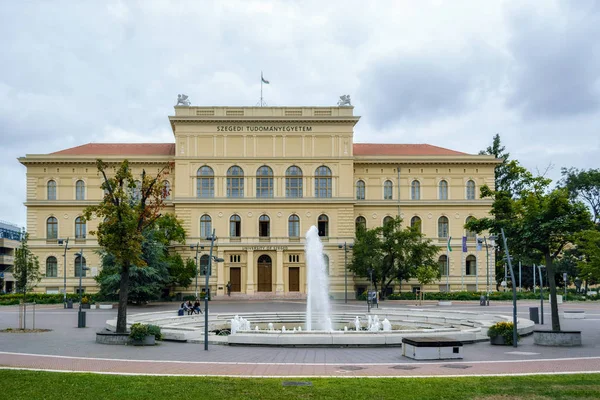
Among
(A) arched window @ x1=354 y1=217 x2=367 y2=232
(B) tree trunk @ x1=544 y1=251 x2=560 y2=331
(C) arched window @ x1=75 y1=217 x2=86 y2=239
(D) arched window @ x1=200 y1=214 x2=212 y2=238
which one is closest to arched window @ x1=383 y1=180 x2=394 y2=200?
(A) arched window @ x1=354 y1=217 x2=367 y2=232

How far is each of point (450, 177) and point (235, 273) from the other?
25113 millimetres

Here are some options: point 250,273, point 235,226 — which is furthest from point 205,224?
point 250,273

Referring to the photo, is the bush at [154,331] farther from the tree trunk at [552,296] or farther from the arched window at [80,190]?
the arched window at [80,190]

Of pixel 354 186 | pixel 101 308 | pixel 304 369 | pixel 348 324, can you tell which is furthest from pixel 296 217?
pixel 304 369

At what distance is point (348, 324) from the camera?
116 ft

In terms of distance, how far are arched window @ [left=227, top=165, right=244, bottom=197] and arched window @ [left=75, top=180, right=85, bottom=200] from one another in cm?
1550

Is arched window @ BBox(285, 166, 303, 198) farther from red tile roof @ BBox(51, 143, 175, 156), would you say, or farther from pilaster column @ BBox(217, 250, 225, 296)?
red tile roof @ BBox(51, 143, 175, 156)

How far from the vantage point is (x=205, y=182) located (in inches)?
2571

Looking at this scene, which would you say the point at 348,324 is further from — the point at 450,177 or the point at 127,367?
the point at 450,177

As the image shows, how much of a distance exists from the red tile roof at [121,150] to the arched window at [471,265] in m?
33.5

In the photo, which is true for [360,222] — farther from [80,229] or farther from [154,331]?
[154,331]

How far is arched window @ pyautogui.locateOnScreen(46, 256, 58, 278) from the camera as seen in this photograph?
65812 millimetres

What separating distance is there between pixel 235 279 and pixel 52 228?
2005cm

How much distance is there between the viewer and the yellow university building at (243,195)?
6475cm
